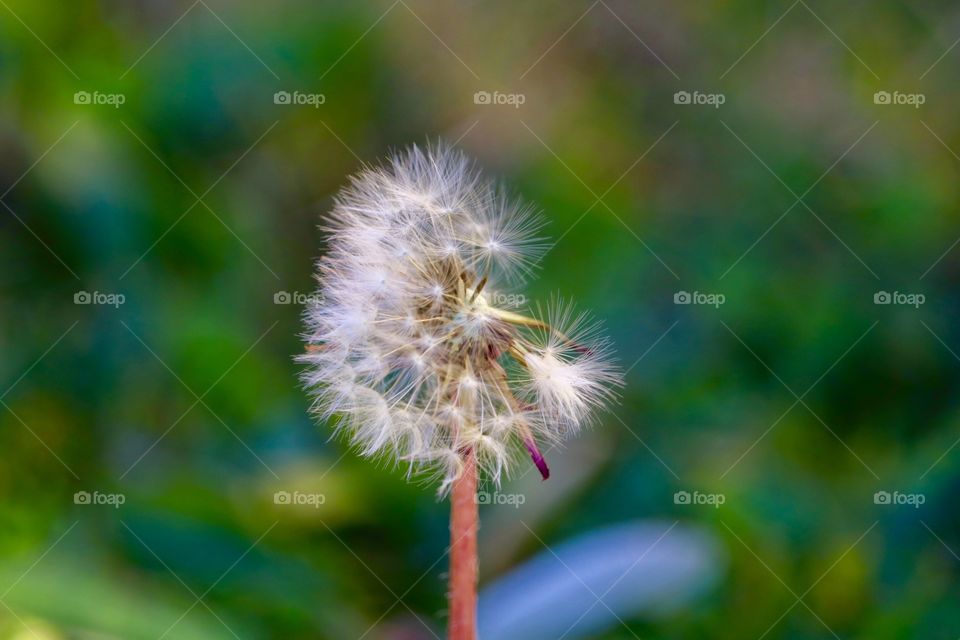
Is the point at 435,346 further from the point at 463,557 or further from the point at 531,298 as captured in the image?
the point at 531,298

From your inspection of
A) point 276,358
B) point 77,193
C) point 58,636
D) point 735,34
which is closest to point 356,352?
point 58,636

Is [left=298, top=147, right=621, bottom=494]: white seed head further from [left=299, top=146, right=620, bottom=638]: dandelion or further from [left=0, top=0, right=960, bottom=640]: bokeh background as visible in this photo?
[left=0, top=0, right=960, bottom=640]: bokeh background

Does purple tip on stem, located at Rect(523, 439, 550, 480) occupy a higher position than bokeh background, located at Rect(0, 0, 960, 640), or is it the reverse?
bokeh background, located at Rect(0, 0, 960, 640)

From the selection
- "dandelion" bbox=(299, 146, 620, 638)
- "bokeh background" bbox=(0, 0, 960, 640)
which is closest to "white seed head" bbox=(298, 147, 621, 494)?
"dandelion" bbox=(299, 146, 620, 638)

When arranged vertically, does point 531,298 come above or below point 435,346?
above

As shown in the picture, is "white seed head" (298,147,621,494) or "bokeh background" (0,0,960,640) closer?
"white seed head" (298,147,621,494)

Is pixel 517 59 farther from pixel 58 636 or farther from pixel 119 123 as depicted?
pixel 58 636

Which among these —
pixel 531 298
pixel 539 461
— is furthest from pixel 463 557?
pixel 531 298

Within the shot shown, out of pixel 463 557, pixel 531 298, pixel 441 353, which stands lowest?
pixel 463 557
